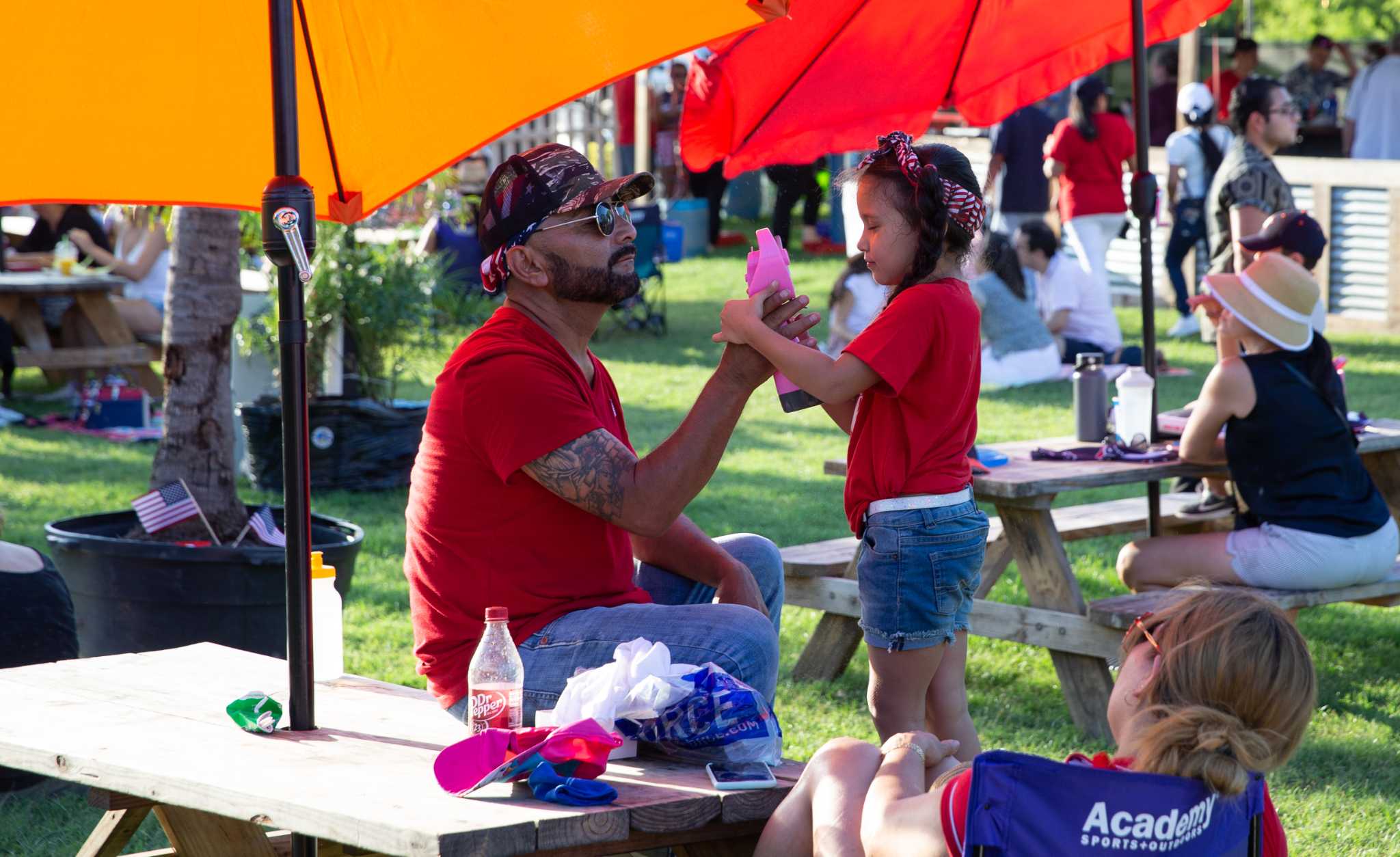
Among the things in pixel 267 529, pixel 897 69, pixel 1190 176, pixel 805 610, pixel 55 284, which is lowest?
pixel 805 610

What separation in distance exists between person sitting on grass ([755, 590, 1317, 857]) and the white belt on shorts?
1221 mm

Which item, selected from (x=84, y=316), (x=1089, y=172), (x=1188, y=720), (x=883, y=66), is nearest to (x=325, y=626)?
(x=1188, y=720)

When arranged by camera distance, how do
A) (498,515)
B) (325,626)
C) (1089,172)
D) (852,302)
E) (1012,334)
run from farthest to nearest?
1. (1089,172)
2. (1012,334)
3. (852,302)
4. (325,626)
5. (498,515)

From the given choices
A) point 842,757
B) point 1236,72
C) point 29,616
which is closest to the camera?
point 842,757

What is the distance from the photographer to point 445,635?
10.8 ft

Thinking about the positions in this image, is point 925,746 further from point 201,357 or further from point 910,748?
point 201,357

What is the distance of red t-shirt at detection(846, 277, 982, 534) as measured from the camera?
385 cm

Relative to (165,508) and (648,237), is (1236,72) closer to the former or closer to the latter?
(648,237)

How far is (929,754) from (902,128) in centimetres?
297

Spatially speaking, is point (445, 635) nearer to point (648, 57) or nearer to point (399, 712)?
point (399, 712)

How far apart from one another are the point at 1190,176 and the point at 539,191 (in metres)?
11.0

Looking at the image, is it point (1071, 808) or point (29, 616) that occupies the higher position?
point (1071, 808)

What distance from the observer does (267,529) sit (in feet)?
18.5

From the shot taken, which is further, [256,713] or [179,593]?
[179,593]
